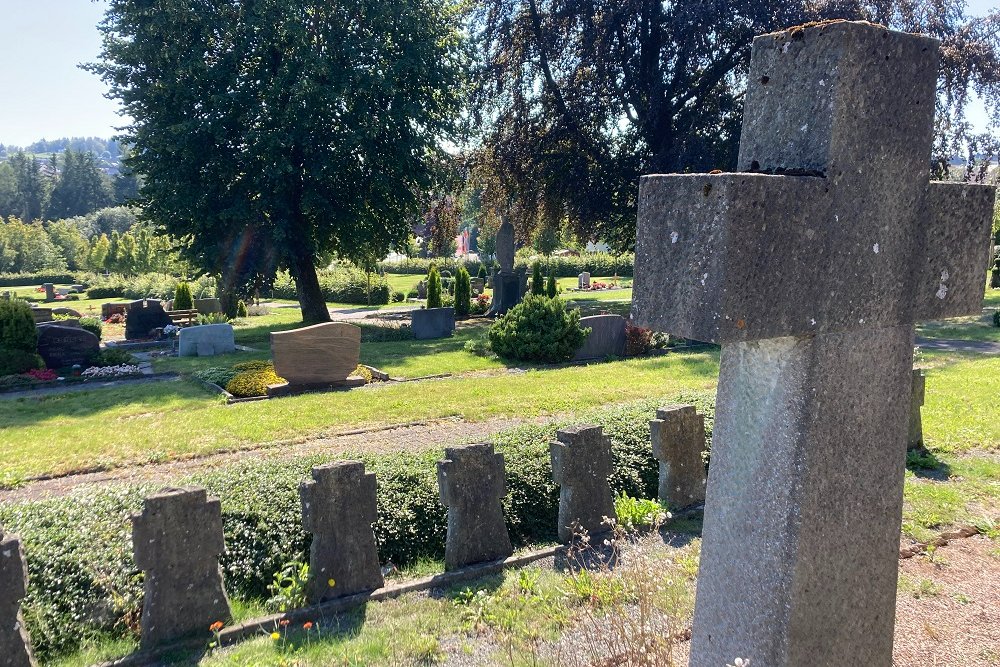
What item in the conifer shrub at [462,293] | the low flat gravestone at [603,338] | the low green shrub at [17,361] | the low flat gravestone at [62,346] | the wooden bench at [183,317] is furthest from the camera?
the conifer shrub at [462,293]

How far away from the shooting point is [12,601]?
3795 mm

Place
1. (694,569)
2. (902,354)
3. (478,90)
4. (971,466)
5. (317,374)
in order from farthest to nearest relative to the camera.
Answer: (478,90) < (317,374) < (971,466) < (694,569) < (902,354)

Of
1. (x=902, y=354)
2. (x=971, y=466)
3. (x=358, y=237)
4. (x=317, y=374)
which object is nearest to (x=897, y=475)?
(x=902, y=354)

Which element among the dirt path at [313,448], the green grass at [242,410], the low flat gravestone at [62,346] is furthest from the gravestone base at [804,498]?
the low flat gravestone at [62,346]

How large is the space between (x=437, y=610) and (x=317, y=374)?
9.43 meters

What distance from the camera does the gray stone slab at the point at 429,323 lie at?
2081 centimetres

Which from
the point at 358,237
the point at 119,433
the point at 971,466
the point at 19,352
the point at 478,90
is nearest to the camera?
the point at 971,466

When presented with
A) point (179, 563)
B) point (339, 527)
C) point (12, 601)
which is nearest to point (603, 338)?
point (339, 527)

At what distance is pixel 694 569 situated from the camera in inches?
182

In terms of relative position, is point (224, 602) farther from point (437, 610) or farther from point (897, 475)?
point (897, 475)

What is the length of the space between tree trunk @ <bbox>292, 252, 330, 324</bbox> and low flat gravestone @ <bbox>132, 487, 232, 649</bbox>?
65.2 feet

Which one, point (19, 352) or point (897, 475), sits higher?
point (897, 475)

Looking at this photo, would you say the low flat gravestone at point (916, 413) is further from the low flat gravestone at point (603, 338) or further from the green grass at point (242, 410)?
the low flat gravestone at point (603, 338)

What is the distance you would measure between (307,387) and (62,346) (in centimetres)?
635
